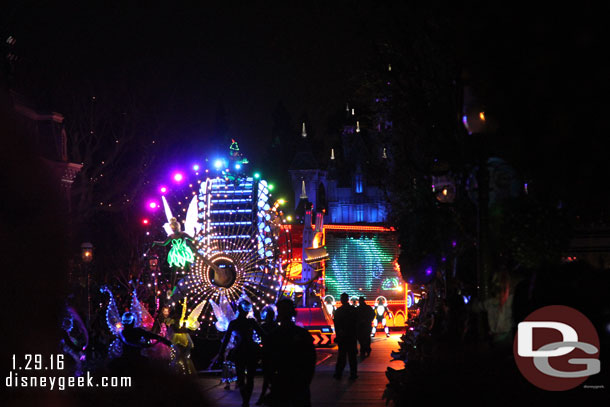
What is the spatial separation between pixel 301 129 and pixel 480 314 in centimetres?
9484

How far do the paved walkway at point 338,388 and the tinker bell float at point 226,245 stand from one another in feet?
7.09

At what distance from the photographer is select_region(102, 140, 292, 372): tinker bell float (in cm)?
2072

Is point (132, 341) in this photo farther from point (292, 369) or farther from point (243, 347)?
point (292, 369)

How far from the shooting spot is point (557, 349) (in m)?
8.69

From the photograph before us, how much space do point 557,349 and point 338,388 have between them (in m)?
8.13

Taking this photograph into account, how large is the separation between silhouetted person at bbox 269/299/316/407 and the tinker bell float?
35.8ft

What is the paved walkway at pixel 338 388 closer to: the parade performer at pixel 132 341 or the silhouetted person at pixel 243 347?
the silhouetted person at pixel 243 347

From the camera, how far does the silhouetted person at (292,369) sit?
9.55 m

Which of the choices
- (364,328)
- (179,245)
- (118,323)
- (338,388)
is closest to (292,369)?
(338,388)

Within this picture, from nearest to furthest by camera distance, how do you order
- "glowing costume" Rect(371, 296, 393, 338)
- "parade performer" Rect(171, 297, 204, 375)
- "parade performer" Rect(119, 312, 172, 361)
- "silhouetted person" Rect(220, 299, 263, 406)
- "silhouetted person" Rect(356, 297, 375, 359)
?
"parade performer" Rect(119, 312, 172, 361)
"silhouetted person" Rect(220, 299, 263, 406)
"parade performer" Rect(171, 297, 204, 375)
"silhouetted person" Rect(356, 297, 375, 359)
"glowing costume" Rect(371, 296, 393, 338)

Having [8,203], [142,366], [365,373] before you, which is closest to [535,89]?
[8,203]

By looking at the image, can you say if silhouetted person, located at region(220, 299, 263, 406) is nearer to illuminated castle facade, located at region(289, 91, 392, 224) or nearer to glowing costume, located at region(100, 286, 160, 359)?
glowing costume, located at region(100, 286, 160, 359)

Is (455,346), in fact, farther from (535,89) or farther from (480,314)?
(535,89)

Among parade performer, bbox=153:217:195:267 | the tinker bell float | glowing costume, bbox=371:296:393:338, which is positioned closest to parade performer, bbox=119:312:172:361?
the tinker bell float
